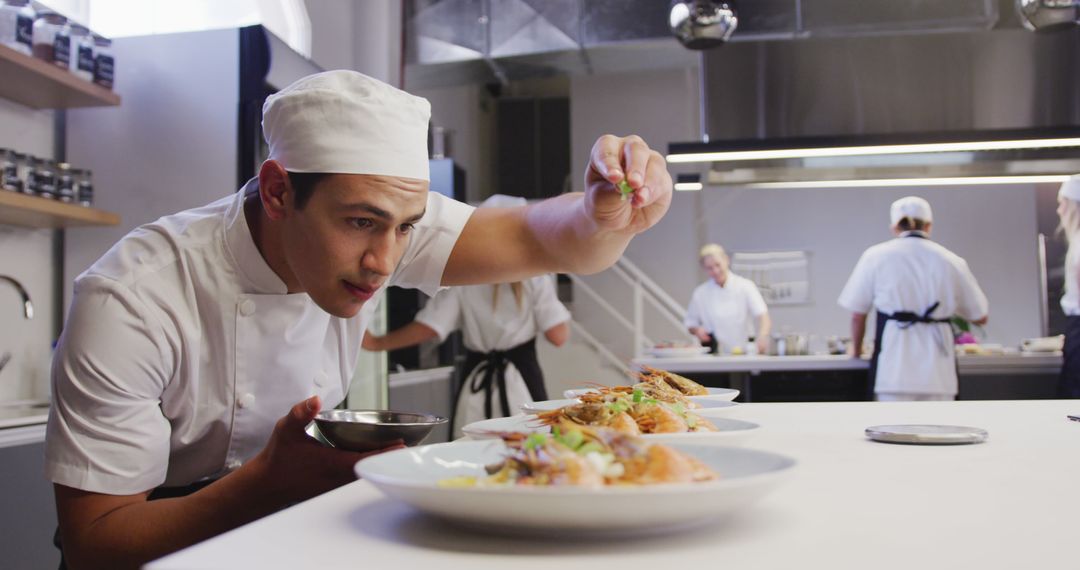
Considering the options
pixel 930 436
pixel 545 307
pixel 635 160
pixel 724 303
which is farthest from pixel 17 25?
pixel 724 303

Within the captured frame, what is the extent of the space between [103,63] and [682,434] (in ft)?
9.99

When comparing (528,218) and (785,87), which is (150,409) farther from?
(785,87)

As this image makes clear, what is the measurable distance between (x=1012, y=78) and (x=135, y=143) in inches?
159

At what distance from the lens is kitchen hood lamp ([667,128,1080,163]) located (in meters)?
4.16

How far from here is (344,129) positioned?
1.31 m

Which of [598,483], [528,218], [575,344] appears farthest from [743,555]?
[575,344]

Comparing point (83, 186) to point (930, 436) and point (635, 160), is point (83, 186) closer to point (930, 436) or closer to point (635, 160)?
point (635, 160)

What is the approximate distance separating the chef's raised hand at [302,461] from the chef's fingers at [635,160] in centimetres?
49

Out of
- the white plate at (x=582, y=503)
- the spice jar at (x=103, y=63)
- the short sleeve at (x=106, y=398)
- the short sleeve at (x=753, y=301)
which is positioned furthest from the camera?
the short sleeve at (x=753, y=301)

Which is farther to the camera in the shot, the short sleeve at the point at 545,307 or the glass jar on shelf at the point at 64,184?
the short sleeve at the point at 545,307

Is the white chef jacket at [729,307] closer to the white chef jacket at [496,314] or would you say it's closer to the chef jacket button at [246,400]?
the white chef jacket at [496,314]

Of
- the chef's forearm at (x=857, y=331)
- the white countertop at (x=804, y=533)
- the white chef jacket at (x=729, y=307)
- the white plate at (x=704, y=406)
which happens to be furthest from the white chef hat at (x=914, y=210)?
the white countertop at (x=804, y=533)

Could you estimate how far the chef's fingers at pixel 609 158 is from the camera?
124 cm

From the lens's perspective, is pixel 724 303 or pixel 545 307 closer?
pixel 545 307
